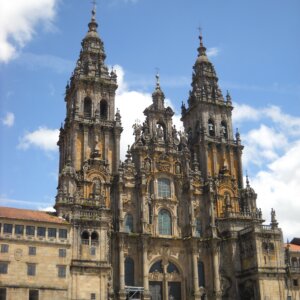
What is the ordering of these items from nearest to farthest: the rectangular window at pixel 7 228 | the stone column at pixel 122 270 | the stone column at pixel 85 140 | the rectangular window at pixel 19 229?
the rectangular window at pixel 7 228 → the rectangular window at pixel 19 229 → the stone column at pixel 122 270 → the stone column at pixel 85 140

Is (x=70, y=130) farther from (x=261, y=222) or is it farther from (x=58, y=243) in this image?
(x=261, y=222)

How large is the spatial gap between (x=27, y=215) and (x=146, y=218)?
16271 millimetres

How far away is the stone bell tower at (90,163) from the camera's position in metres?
55.6

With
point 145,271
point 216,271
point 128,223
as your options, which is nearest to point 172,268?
point 145,271

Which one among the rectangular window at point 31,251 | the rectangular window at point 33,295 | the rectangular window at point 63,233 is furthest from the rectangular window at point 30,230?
the rectangular window at point 33,295

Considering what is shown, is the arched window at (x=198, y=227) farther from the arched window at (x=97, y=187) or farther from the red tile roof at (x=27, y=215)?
the red tile roof at (x=27, y=215)

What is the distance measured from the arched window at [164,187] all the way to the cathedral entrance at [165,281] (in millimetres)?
8780

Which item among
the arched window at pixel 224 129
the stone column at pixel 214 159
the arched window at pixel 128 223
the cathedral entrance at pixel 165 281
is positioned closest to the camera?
the cathedral entrance at pixel 165 281

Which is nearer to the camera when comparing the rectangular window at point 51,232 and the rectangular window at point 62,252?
the rectangular window at point 62,252

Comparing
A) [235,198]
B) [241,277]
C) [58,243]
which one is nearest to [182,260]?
[241,277]

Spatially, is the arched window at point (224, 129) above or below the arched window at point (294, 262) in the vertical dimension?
above

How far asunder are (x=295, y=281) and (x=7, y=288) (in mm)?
36234

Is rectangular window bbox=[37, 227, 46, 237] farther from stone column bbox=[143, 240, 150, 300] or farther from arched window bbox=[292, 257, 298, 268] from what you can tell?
arched window bbox=[292, 257, 298, 268]

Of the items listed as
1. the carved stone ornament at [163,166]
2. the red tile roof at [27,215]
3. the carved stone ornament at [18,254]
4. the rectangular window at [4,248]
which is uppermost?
the carved stone ornament at [163,166]
